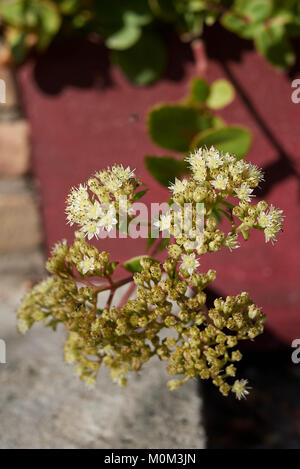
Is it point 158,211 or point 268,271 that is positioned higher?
point 158,211

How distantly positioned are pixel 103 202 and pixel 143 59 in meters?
0.62

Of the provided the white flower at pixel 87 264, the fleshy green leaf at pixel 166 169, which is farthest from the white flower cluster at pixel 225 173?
the fleshy green leaf at pixel 166 169

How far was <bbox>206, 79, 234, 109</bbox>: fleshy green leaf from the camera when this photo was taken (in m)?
1.04

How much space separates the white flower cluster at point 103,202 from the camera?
0.49 meters

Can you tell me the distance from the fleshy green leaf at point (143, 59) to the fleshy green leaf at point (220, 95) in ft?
0.34

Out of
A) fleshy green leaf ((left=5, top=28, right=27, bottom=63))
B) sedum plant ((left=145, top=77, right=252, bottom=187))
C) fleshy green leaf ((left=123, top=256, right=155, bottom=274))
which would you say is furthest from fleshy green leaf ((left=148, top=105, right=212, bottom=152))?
fleshy green leaf ((left=123, top=256, right=155, bottom=274))

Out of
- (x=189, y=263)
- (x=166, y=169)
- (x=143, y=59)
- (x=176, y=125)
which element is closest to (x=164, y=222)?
(x=189, y=263)

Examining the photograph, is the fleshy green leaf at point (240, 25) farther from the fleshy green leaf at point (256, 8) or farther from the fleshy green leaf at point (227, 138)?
the fleshy green leaf at point (227, 138)
